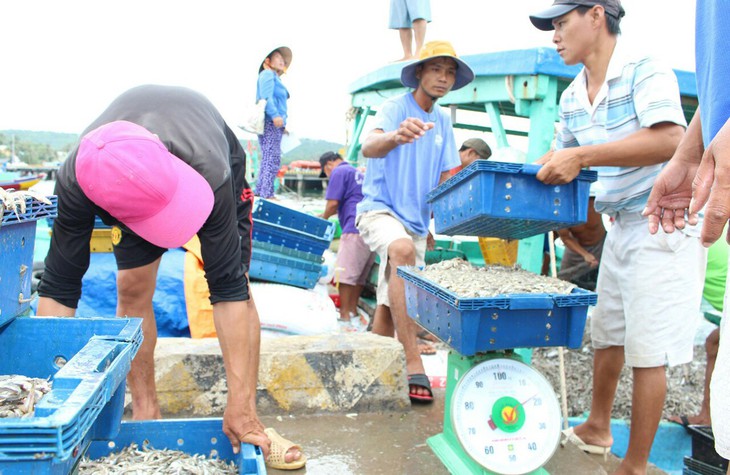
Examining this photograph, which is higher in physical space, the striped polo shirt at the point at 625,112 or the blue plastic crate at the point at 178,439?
the striped polo shirt at the point at 625,112

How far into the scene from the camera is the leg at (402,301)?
348cm

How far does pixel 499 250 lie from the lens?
5789 mm

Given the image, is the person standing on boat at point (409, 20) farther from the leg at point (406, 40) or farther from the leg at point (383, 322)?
the leg at point (383, 322)

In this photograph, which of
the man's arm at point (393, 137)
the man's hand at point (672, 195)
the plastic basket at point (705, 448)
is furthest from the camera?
the plastic basket at point (705, 448)

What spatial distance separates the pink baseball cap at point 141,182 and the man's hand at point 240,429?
72cm

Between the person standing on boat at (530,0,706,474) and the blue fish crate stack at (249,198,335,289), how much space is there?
308 cm

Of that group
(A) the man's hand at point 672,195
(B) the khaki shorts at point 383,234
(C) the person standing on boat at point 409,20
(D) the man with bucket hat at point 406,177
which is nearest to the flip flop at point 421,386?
(D) the man with bucket hat at point 406,177

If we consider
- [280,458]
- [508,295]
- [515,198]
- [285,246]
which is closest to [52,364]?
[280,458]

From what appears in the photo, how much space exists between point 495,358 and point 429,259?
14.1ft

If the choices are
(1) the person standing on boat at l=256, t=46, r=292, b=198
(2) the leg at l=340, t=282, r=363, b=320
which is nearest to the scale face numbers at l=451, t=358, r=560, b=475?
(2) the leg at l=340, t=282, r=363, b=320

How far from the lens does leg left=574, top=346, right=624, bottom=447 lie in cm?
311

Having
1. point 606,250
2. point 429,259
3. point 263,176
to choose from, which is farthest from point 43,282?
point 263,176

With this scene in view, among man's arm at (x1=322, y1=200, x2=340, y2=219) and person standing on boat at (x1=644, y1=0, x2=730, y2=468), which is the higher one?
person standing on boat at (x1=644, y1=0, x2=730, y2=468)

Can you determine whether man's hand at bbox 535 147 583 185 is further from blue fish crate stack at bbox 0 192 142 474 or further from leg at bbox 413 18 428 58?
leg at bbox 413 18 428 58
